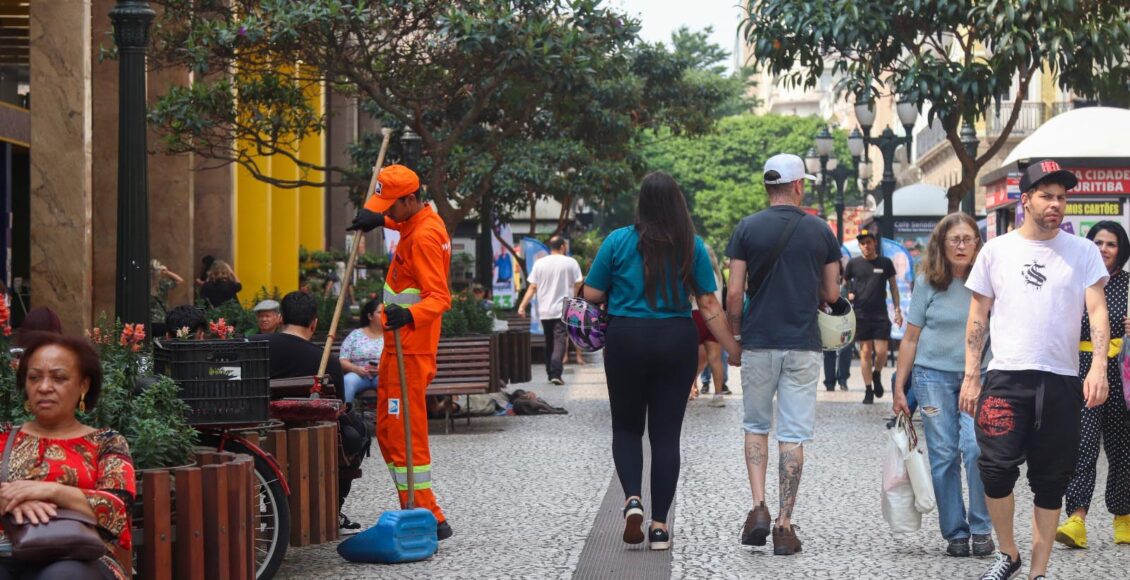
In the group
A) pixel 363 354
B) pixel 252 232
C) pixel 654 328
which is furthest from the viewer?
pixel 252 232

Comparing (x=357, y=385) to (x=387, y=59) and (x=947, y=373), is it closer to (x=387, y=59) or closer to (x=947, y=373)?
(x=387, y=59)

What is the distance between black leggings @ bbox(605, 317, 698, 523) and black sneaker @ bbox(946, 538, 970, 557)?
4.33 ft

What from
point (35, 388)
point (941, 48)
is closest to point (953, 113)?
point (941, 48)

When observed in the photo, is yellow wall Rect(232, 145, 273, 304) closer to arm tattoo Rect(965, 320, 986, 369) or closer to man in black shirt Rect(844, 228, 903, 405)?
man in black shirt Rect(844, 228, 903, 405)

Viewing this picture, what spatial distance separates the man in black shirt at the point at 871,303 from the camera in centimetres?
1784

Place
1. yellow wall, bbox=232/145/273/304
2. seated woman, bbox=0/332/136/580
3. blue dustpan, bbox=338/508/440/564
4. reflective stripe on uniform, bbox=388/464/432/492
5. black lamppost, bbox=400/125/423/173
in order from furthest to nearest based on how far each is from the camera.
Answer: yellow wall, bbox=232/145/273/304
black lamppost, bbox=400/125/423/173
reflective stripe on uniform, bbox=388/464/432/492
blue dustpan, bbox=338/508/440/564
seated woman, bbox=0/332/136/580

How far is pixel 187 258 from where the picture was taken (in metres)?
22.0

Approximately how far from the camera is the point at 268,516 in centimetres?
720

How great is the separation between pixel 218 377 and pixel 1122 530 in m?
4.45

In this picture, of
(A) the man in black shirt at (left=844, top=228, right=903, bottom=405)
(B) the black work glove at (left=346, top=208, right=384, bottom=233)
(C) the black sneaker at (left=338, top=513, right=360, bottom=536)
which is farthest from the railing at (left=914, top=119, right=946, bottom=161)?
(B) the black work glove at (left=346, top=208, right=384, bottom=233)

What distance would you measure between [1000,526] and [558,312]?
13786mm

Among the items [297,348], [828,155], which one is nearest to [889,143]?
[828,155]

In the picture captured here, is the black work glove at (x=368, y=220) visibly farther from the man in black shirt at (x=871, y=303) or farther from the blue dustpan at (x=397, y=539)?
the man in black shirt at (x=871, y=303)

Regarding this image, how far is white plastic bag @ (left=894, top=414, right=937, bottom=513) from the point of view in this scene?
793 centimetres
